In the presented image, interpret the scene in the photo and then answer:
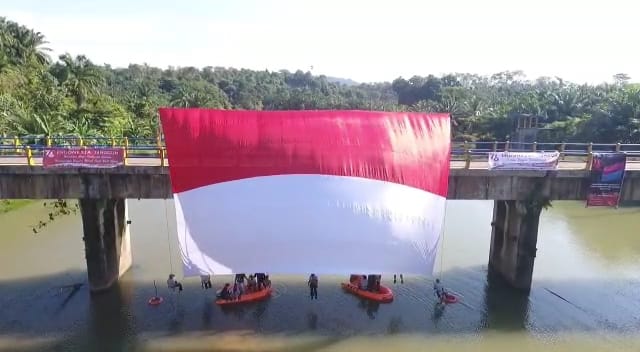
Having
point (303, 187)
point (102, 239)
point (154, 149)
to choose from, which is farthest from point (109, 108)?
point (303, 187)

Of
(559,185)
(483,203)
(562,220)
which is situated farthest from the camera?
(483,203)

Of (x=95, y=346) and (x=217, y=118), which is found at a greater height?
(x=217, y=118)

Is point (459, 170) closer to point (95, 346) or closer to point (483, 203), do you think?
point (95, 346)

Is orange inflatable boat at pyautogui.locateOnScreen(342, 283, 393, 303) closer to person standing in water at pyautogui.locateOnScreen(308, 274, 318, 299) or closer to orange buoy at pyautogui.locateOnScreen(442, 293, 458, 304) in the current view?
person standing in water at pyautogui.locateOnScreen(308, 274, 318, 299)

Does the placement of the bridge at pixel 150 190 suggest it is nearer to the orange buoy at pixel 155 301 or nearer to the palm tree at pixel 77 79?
the orange buoy at pixel 155 301

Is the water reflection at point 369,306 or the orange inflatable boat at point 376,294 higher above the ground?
the orange inflatable boat at point 376,294

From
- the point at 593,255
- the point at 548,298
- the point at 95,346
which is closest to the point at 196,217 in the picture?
the point at 95,346

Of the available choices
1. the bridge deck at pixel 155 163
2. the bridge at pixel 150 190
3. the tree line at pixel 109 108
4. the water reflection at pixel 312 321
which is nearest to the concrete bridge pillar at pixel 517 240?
the bridge at pixel 150 190
